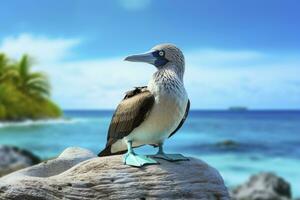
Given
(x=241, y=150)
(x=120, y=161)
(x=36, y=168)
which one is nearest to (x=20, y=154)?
(x=36, y=168)

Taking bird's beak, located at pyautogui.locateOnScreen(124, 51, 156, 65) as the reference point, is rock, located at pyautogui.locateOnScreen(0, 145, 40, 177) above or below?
below

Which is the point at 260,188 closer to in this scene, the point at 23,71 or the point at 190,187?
the point at 190,187

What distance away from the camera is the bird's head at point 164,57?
2.80m

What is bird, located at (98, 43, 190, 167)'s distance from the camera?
269 centimetres

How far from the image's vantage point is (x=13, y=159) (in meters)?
7.81

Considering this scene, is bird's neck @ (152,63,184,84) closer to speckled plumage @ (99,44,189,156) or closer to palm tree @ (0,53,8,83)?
speckled plumage @ (99,44,189,156)

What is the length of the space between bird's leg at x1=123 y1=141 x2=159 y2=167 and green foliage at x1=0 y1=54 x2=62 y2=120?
14.7 metres

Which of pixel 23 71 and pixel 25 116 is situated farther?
pixel 23 71

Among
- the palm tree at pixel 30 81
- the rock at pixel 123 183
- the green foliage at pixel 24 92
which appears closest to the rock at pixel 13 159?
the rock at pixel 123 183

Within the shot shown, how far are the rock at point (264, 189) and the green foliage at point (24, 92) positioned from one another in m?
10.4

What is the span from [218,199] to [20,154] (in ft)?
18.4

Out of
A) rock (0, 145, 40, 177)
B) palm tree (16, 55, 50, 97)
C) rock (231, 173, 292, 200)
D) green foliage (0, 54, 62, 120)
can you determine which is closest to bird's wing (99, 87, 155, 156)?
rock (0, 145, 40, 177)

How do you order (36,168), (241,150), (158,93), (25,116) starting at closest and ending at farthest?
(158,93) → (36,168) → (241,150) → (25,116)

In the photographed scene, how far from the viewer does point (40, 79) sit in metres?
18.7
